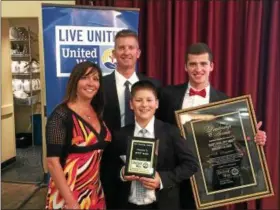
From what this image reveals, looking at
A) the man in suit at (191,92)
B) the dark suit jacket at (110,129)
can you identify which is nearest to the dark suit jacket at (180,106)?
the man in suit at (191,92)

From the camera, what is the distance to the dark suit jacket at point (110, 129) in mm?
2142

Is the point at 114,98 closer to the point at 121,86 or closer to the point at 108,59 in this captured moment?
the point at 121,86

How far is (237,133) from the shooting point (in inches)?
89.7

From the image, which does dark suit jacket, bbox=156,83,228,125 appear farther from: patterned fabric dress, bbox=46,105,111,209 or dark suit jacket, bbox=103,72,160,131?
patterned fabric dress, bbox=46,105,111,209

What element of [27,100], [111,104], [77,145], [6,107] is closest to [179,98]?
[111,104]

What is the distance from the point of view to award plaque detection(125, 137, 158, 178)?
1903 mm

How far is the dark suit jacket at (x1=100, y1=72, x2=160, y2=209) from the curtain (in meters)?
1.45

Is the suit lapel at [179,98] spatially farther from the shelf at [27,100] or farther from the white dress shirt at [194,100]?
the shelf at [27,100]

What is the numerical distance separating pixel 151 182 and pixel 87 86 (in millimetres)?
673

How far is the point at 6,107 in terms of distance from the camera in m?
5.53

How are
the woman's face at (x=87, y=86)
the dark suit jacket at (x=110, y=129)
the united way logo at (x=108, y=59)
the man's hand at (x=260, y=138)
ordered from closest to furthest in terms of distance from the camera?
the woman's face at (x=87, y=86) < the dark suit jacket at (x=110, y=129) < the man's hand at (x=260, y=138) < the united way logo at (x=108, y=59)

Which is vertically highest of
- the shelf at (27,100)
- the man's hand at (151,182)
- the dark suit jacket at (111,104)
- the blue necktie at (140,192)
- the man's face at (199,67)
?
the man's face at (199,67)

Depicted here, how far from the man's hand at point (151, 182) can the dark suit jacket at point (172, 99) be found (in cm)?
61

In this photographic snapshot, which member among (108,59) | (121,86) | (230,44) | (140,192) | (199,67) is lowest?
(140,192)
